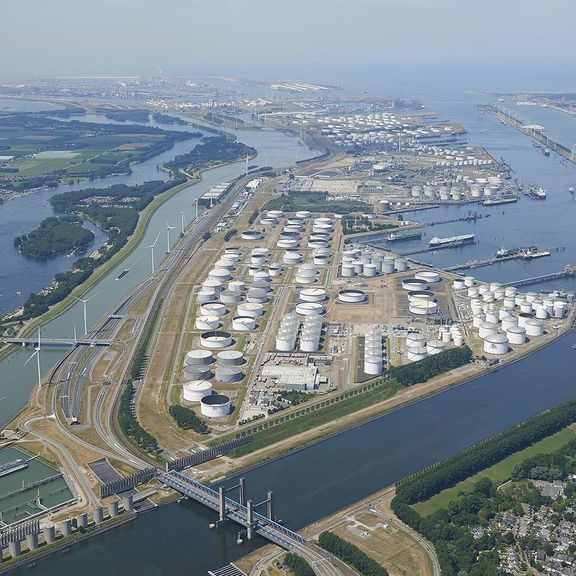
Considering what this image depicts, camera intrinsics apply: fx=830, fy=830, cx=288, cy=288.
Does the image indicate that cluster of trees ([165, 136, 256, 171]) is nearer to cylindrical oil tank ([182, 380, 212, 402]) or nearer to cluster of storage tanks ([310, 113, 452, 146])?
cluster of storage tanks ([310, 113, 452, 146])

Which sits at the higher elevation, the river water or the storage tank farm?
the storage tank farm

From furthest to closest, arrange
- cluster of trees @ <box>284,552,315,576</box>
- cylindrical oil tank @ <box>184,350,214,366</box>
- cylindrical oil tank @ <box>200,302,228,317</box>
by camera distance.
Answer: cylindrical oil tank @ <box>200,302,228,317</box>
cylindrical oil tank @ <box>184,350,214,366</box>
cluster of trees @ <box>284,552,315,576</box>

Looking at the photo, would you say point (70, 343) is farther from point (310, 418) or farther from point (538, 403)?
point (538, 403)

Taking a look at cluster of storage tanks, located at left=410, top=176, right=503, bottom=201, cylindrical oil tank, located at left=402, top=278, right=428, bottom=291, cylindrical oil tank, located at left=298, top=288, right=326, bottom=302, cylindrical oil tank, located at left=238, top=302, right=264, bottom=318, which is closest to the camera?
cylindrical oil tank, located at left=238, top=302, right=264, bottom=318

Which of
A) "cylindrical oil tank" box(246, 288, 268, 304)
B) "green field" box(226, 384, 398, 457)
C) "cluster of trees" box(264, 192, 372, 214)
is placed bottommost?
"green field" box(226, 384, 398, 457)

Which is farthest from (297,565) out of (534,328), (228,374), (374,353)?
(534,328)

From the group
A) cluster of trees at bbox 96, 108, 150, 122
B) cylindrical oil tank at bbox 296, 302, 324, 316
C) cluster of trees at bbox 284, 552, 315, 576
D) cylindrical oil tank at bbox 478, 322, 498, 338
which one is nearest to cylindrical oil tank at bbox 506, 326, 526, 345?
cylindrical oil tank at bbox 478, 322, 498, 338

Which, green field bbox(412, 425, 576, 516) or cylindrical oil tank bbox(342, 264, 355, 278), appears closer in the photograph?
green field bbox(412, 425, 576, 516)
